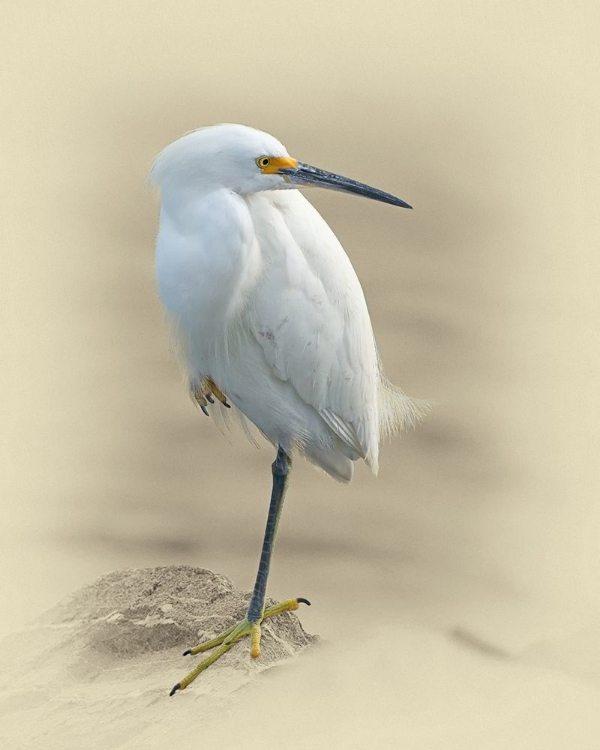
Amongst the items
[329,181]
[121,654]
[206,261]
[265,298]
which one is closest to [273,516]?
[121,654]

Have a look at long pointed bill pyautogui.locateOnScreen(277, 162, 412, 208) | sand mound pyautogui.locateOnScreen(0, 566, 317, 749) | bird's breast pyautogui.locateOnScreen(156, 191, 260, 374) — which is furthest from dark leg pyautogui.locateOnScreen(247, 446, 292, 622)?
long pointed bill pyautogui.locateOnScreen(277, 162, 412, 208)

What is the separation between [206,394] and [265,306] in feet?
1.44

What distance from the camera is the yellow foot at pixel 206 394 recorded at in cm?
350

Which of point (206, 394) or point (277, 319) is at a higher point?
point (277, 319)

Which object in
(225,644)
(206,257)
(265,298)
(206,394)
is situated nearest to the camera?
(206,257)

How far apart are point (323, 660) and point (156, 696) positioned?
0.50 metres

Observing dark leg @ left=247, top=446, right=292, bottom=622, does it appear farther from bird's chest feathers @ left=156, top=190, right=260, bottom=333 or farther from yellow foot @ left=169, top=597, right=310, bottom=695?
bird's chest feathers @ left=156, top=190, right=260, bottom=333

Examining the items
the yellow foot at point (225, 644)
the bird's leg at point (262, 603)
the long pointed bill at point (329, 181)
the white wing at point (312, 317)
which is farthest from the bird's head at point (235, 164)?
the yellow foot at point (225, 644)

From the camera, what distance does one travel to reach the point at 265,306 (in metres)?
3.25

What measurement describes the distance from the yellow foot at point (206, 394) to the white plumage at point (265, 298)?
0.08ft

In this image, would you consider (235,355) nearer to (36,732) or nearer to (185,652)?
(185,652)

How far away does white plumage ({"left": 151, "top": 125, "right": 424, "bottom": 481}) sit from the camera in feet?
10.2

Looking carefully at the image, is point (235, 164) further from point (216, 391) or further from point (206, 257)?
point (216, 391)

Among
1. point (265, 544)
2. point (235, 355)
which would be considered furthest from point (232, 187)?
point (265, 544)
